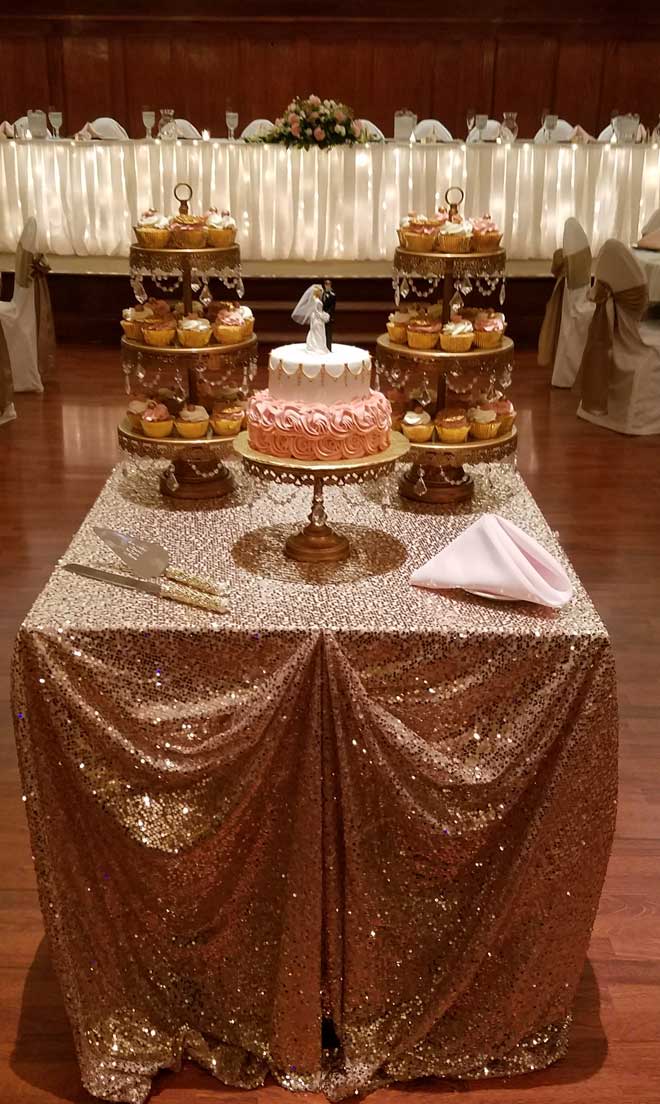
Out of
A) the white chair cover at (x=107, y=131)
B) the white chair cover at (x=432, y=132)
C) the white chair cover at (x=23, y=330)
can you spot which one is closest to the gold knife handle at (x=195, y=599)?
the white chair cover at (x=23, y=330)

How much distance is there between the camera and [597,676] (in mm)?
1819

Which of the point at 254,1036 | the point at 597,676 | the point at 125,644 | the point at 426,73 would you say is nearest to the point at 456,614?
the point at 597,676

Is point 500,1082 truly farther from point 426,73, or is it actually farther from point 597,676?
point 426,73

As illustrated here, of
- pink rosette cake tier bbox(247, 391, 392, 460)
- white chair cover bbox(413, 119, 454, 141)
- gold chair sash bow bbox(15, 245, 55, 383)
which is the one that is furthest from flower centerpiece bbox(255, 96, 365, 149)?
pink rosette cake tier bbox(247, 391, 392, 460)

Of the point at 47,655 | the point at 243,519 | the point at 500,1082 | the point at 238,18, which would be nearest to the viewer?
the point at 47,655

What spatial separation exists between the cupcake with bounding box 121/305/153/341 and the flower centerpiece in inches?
209

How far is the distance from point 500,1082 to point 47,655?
43.0 inches

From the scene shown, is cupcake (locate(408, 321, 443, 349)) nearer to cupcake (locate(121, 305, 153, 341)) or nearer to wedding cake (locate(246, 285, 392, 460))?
wedding cake (locate(246, 285, 392, 460))

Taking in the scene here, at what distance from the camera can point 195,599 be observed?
1885mm

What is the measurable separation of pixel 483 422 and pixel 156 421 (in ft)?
2.24

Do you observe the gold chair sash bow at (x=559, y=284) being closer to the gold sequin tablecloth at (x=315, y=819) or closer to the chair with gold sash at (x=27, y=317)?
the chair with gold sash at (x=27, y=317)

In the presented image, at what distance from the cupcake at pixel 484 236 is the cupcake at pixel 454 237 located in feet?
0.04

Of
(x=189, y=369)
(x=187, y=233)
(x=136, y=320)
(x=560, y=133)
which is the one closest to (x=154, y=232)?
(x=187, y=233)

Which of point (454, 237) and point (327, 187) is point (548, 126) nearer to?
point (327, 187)
